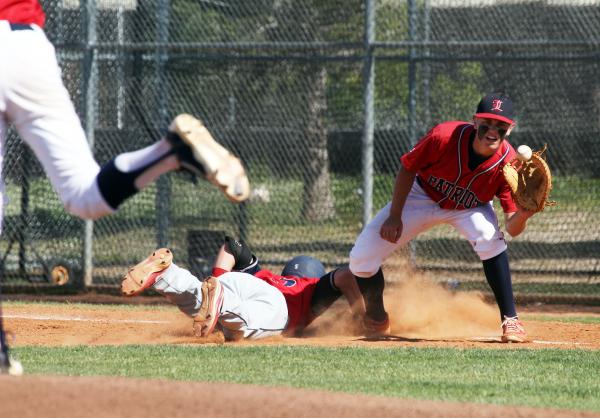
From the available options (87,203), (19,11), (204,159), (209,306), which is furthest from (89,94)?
(204,159)

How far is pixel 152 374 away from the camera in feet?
17.8

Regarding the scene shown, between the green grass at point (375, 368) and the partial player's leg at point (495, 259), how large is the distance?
0.51 metres

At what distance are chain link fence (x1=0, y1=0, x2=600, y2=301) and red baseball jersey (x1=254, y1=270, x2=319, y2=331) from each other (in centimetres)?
255

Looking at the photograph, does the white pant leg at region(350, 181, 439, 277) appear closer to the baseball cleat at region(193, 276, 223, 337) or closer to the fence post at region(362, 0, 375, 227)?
the baseball cleat at region(193, 276, 223, 337)

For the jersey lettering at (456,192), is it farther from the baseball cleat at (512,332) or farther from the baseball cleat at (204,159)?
the baseball cleat at (204,159)

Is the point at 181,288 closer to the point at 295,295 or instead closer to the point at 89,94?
the point at 295,295

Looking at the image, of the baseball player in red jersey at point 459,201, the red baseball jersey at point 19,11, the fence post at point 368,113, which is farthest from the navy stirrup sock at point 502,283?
the red baseball jersey at point 19,11

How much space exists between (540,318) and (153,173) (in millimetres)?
5538

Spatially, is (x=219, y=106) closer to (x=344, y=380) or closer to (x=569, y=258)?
(x=569, y=258)

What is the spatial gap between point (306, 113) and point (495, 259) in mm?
3957

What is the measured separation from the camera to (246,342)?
7.04 meters

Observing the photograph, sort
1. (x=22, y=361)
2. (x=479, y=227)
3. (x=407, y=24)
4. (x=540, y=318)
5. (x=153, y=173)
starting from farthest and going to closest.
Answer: (x=407, y=24) < (x=540, y=318) < (x=479, y=227) < (x=22, y=361) < (x=153, y=173)

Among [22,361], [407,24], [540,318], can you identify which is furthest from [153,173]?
[407,24]

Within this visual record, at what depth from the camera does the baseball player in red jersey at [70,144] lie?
4.09m
